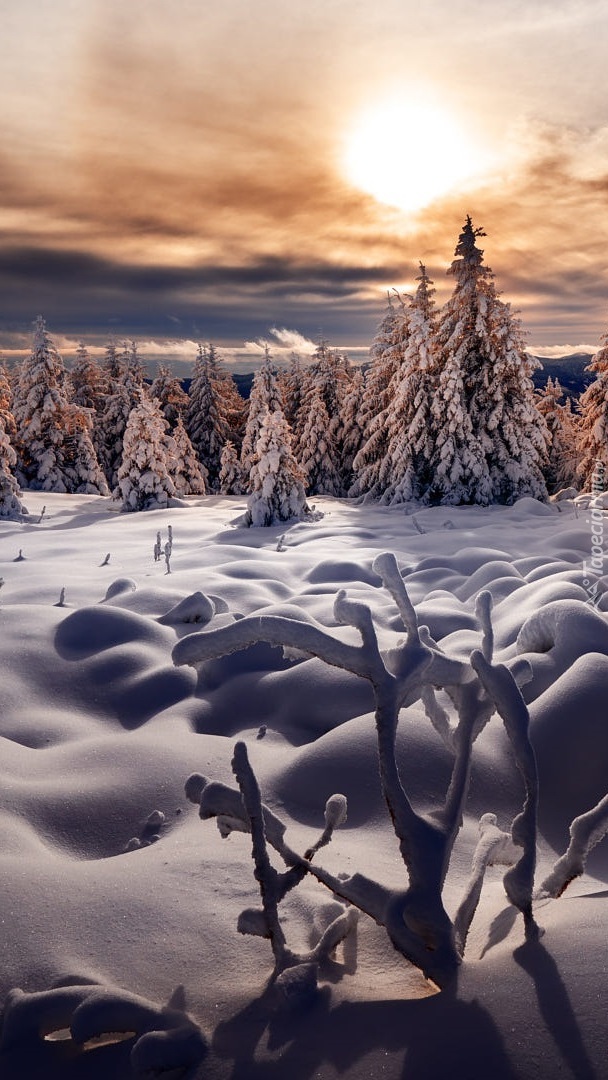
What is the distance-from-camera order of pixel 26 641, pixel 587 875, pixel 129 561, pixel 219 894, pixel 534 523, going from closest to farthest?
pixel 219 894 < pixel 587 875 < pixel 26 641 < pixel 129 561 < pixel 534 523

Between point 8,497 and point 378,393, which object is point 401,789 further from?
point 378,393

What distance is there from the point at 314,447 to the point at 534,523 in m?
19.5

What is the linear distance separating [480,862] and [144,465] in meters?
23.7

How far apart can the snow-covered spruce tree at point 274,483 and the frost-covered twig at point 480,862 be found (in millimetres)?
16250

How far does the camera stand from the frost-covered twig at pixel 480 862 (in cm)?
147

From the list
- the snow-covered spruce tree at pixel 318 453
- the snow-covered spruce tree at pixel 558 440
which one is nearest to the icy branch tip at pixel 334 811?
the snow-covered spruce tree at pixel 558 440

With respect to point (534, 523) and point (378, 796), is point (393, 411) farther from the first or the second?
point (378, 796)

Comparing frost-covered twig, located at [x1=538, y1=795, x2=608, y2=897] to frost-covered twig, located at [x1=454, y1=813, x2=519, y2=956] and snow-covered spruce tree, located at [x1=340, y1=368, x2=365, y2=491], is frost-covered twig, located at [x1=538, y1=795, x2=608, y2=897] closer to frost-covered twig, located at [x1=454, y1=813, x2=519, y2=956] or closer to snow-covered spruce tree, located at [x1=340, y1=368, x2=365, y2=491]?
frost-covered twig, located at [x1=454, y1=813, x2=519, y2=956]

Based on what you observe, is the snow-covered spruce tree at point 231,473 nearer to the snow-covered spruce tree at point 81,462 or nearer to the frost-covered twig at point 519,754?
the snow-covered spruce tree at point 81,462

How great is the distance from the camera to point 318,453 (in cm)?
3178

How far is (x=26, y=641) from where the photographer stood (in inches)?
175

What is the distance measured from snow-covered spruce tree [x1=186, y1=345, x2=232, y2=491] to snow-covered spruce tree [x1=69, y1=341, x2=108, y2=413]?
6.17m

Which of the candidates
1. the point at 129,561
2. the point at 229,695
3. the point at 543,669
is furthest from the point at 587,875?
the point at 129,561

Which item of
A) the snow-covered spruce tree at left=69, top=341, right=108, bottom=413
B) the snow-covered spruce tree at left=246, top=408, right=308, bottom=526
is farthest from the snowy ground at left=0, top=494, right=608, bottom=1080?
the snow-covered spruce tree at left=69, top=341, right=108, bottom=413
